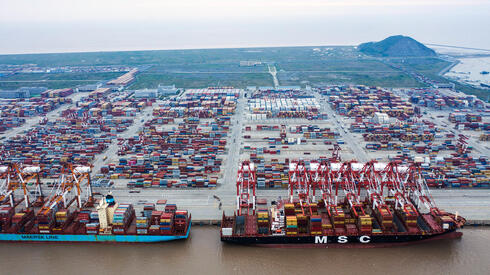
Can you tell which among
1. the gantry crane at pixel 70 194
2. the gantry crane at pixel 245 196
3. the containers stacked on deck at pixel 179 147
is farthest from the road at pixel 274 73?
the gantry crane at pixel 70 194

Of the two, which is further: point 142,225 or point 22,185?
point 22,185

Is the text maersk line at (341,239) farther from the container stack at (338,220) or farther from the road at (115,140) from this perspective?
the road at (115,140)

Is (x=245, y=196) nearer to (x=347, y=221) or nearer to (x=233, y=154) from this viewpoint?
(x=347, y=221)

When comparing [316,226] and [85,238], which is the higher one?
Answer: [316,226]

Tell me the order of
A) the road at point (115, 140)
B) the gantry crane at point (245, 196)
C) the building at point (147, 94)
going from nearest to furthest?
1. the gantry crane at point (245, 196)
2. the road at point (115, 140)
3. the building at point (147, 94)

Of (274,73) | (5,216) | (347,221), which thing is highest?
(274,73)

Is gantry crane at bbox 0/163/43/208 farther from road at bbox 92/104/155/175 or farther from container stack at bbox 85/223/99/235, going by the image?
container stack at bbox 85/223/99/235

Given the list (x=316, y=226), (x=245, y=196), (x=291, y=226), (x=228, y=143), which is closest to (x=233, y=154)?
(x=228, y=143)
